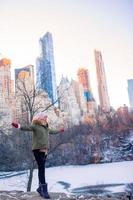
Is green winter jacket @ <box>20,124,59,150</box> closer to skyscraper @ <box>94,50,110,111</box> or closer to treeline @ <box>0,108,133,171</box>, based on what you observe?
treeline @ <box>0,108,133,171</box>

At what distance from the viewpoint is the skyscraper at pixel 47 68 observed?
244 inches

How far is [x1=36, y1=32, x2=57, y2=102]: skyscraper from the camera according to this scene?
20.3ft

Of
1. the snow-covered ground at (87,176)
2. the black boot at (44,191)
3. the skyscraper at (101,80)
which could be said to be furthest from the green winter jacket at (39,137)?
the skyscraper at (101,80)

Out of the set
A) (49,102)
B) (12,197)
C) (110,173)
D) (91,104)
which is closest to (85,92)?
(91,104)

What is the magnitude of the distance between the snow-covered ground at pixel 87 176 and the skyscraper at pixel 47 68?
157 cm

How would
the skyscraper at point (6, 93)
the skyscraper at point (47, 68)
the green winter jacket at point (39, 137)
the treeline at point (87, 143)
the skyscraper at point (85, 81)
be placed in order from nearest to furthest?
the green winter jacket at point (39, 137), the treeline at point (87, 143), the skyscraper at point (6, 93), the skyscraper at point (47, 68), the skyscraper at point (85, 81)

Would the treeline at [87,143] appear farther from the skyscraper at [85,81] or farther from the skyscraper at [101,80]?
the skyscraper at [85,81]

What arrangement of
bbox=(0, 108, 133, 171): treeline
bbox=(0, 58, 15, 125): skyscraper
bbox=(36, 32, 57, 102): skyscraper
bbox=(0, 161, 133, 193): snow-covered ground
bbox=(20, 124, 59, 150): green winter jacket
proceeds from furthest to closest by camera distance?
bbox=(36, 32, 57, 102): skyscraper → bbox=(0, 58, 15, 125): skyscraper → bbox=(0, 108, 133, 171): treeline → bbox=(0, 161, 133, 193): snow-covered ground → bbox=(20, 124, 59, 150): green winter jacket

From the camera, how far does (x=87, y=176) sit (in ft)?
17.5

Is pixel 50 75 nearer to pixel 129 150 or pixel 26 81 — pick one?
pixel 26 81

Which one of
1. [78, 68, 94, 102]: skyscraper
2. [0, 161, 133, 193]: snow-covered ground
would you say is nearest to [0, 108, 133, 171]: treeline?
[0, 161, 133, 193]: snow-covered ground

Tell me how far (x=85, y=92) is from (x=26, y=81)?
1336mm

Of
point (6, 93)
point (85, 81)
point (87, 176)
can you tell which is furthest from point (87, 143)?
point (6, 93)

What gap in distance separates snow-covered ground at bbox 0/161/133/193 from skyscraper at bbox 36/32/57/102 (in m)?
1.57
